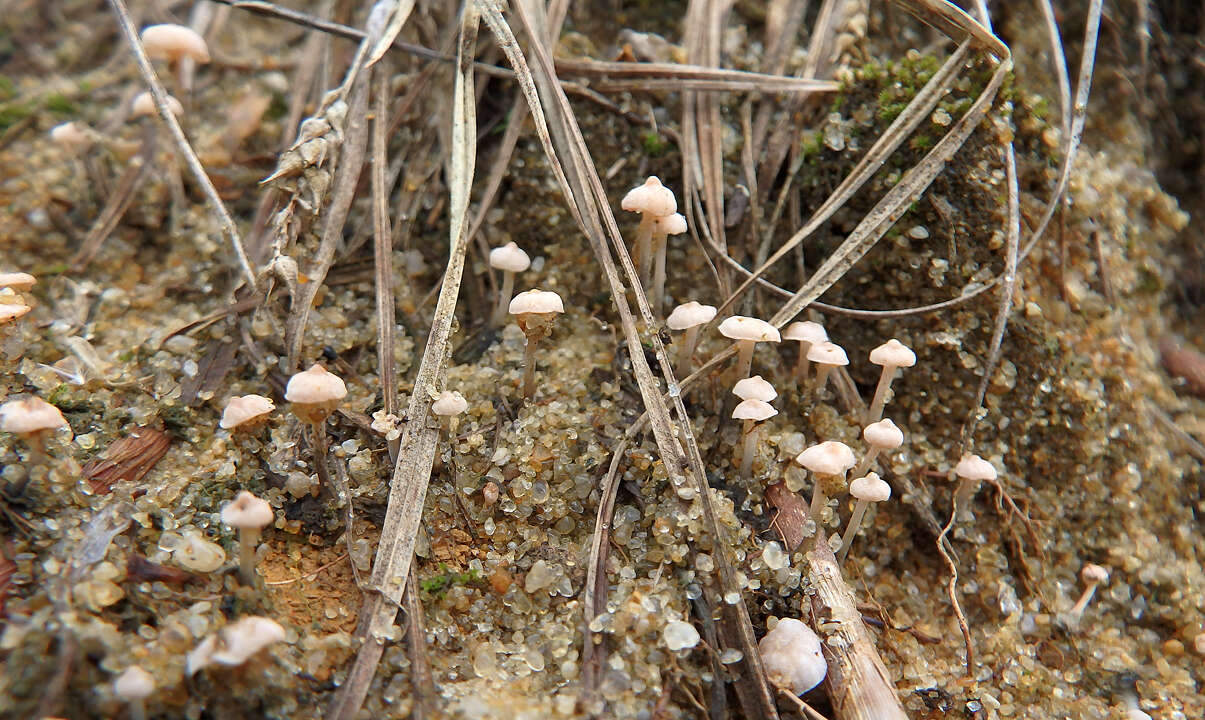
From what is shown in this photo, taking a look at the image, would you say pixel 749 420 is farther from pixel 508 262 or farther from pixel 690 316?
pixel 508 262

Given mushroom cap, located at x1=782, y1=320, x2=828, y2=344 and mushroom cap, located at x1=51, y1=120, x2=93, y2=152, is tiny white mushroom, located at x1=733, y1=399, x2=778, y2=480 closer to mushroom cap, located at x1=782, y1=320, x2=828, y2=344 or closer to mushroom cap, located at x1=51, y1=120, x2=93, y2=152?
mushroom cap, located at x1=782, y1=320, x2=828, y2=344

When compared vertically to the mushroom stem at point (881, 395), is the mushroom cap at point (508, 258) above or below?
above

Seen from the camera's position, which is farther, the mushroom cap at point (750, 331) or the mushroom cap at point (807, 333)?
the mushroom cap at point (807, 333)

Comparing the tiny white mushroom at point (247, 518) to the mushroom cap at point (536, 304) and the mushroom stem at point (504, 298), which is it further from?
the mushroom stem at point (504, 298)

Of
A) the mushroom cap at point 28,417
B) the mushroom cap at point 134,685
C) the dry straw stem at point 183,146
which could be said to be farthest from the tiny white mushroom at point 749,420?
the mushroom cap at point 28,417

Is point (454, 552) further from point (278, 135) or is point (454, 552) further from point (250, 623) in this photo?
point (278, 135)

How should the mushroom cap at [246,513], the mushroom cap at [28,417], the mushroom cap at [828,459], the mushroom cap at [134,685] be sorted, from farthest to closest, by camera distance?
the mushroom cap at [828,459] → the mushroom cap at [28,417] → the mushroom cap at [246,513] → the mushroom cap at [134,685]

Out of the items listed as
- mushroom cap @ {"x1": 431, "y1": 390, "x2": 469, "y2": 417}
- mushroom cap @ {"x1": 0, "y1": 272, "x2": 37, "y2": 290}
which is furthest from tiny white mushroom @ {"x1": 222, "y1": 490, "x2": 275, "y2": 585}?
mushroom cap @ {"x1": 0, "y1": 272, "x2": 37, "y2": 290}
